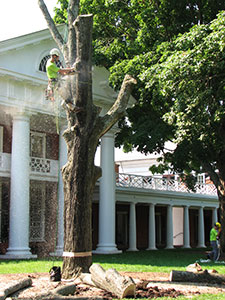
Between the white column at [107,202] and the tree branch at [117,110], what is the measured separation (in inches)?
542

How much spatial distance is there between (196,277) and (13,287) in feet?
15.1

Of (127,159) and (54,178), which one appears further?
(127,159)

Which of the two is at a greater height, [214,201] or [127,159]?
[127,159]

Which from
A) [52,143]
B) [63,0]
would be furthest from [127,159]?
[63,0]

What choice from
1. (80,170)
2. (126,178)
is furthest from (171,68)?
(126,178)

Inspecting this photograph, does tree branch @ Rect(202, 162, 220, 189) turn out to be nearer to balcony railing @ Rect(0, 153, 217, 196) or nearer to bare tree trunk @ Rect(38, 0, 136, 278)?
balcony railing @ Rect(0, 153, 217, 196)

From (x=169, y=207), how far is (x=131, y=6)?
668 inches

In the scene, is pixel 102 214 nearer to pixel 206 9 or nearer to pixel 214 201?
pixel 206 9

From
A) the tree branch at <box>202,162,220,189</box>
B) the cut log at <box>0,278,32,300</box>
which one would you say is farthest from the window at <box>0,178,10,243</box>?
the cut log at <box>0,278,32,300</box>

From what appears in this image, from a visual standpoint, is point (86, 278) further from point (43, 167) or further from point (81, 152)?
point (43, 167)

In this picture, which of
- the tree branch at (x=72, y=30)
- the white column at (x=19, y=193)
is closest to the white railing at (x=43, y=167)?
the white column at (x=19, y=193)

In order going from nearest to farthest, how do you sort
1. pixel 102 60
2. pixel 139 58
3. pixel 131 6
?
pixel 139 58 → pixel 131 6 → pixel 102 60

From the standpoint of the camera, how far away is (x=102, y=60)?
24328 millimetres

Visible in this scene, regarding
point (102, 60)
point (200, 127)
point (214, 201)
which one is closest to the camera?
point (200, 127)
